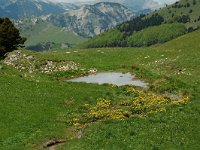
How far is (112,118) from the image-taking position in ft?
121

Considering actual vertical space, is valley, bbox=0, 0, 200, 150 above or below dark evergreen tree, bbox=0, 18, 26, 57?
below

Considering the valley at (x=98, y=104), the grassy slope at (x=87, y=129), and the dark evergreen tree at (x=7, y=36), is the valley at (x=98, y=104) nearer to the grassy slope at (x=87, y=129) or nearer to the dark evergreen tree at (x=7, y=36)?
the grassy slope at (x=87, y=129)

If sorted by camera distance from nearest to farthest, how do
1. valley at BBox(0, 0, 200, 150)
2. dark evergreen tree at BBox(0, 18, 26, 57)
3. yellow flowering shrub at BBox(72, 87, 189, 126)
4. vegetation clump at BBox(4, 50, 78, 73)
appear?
valley at BBox(0, 0, 200, 150) < yellow flowering shrub at BBox(72, 87, 189, 126) < vegetation clump at BBox(4, 50, 78, 73) < dark evergreen tree at BBox(0, 18, 26, 57)

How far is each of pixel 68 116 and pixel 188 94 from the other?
1600 centimetres

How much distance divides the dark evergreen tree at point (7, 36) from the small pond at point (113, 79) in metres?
16.4

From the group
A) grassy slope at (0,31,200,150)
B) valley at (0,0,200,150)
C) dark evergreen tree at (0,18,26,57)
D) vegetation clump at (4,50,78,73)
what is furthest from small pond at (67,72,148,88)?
dark evergreen tree at (0,18,26,57)

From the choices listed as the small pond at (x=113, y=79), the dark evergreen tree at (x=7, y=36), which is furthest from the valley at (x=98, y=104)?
the dark evergreen tree at (x=7, y=36)

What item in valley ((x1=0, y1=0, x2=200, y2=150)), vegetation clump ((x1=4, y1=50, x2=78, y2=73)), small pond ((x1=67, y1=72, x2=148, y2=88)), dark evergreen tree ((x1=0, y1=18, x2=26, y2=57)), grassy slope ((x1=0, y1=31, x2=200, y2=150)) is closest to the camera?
grassy slope ((x1=0, y1=31, x2=200, y2=150))

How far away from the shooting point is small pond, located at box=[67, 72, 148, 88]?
5625 cm

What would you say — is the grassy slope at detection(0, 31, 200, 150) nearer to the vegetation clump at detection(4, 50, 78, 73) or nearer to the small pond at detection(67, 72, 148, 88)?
the small pond at detection(67, 72, 148, 88)

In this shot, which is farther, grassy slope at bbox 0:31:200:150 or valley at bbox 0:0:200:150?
valley at bbox 0:0:200:150

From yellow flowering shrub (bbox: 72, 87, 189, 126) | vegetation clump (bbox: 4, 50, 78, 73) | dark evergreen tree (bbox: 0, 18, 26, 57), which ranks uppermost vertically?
dark evergreen tree (bbox: 0, 18, 26, 57)

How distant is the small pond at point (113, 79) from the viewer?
2214 inches

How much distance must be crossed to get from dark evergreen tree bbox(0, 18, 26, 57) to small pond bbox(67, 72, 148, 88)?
645 inches
